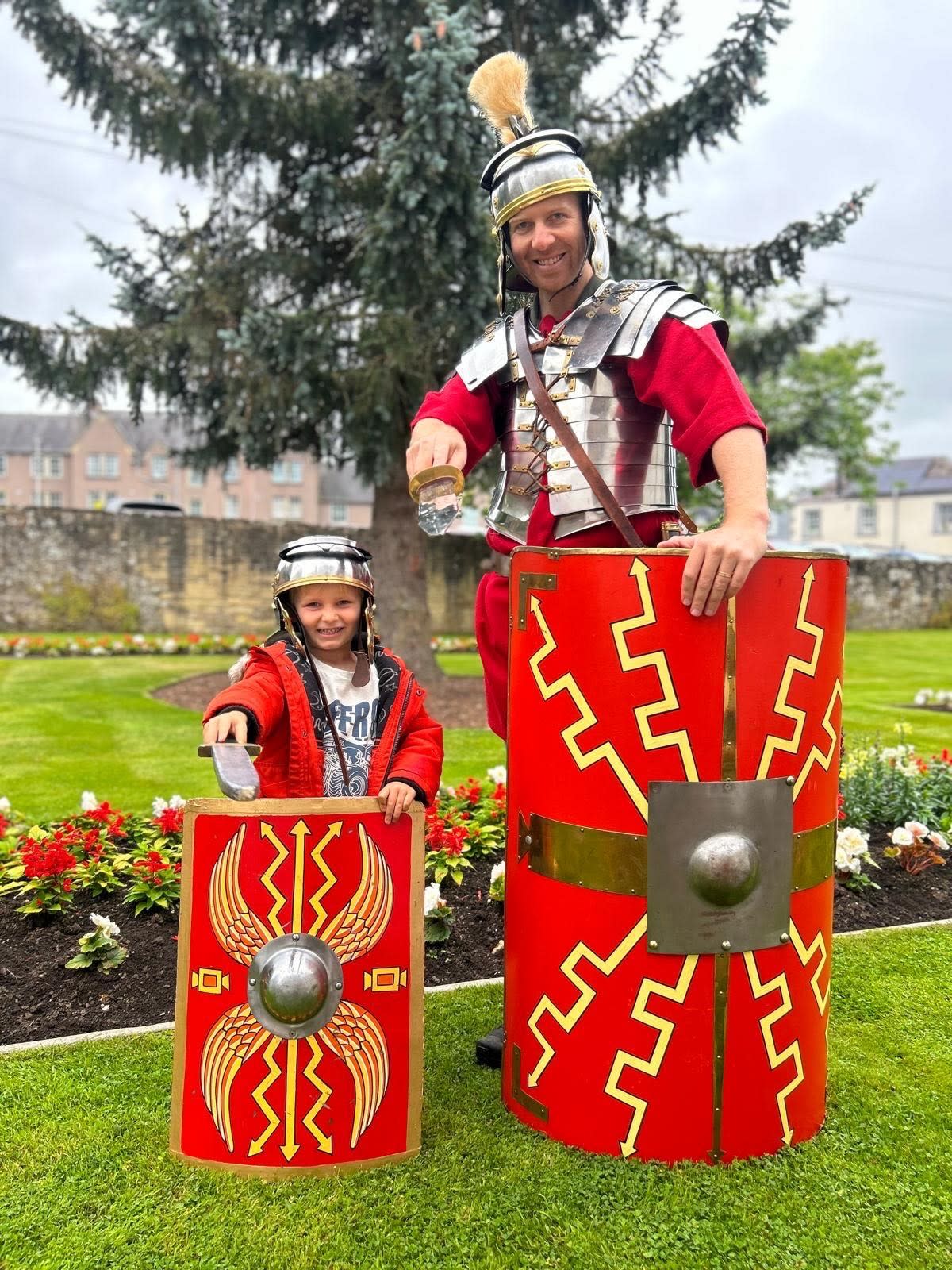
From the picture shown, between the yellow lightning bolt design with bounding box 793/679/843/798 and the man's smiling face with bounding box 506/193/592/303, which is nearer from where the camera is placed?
the yellow lightning bolt design with bounding box 793/679/843/798

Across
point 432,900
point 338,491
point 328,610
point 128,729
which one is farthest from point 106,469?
point 328,610

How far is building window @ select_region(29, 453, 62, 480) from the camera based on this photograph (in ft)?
163

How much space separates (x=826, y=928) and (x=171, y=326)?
8.06 metres

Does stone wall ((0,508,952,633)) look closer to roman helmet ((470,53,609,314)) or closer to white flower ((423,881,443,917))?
white flower ((423,881,443,917))

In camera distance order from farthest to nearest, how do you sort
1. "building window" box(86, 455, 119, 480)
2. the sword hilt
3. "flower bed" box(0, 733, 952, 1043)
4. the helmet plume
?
1. "building window" box(86, 455, 119, 480)
2. "flower bed" box(0, 733, 952, 1043)
3. the helmet plume
4. the sword hilt

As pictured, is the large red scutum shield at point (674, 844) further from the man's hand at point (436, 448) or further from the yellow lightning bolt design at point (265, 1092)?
the yellow lightning bolt design at point (265, 1092)

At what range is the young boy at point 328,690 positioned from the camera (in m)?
2.59

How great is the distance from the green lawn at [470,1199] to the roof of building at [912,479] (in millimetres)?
48218

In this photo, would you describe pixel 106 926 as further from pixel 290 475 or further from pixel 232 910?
pixel 290 475

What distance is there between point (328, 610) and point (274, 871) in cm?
80

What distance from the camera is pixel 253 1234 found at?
1.94 metres

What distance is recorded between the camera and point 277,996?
2051 mm

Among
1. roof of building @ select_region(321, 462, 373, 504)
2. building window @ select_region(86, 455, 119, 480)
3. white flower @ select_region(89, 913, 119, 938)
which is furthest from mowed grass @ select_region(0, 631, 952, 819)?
building window @ select_region(86, 455, 119, 480)

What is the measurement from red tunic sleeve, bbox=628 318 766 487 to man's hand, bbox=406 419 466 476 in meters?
0.46
